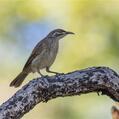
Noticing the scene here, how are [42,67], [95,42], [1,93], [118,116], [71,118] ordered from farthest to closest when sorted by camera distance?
1. [95,42]
2. [71,118]
3. [1,93]
4. [42,67]
5. [118,116]

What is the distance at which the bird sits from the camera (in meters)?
7.55

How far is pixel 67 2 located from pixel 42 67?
181 inches

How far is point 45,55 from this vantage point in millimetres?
7715

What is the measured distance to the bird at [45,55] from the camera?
7.55 m

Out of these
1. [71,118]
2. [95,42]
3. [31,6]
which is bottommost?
[71,118]

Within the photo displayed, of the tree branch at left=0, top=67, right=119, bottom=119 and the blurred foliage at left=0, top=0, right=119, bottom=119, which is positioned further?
the blurred foliage at left=0, top=0, right=119, bottom=119

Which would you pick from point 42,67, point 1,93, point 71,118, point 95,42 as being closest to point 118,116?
point 42,67

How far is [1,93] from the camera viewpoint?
9898mm

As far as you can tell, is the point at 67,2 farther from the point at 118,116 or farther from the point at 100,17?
the point at 118,116

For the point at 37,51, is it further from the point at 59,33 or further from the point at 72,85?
the point at 72,85

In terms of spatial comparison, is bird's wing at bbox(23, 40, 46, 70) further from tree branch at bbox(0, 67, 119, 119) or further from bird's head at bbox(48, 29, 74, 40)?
tree branch at bbox(0, 67, 119, 119)

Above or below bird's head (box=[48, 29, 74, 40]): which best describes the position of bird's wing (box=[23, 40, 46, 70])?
below

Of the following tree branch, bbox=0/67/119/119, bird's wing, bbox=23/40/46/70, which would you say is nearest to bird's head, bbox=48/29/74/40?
bird's wing, bbox=23/40/46/70

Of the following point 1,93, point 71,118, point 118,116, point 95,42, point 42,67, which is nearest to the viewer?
point 118,116
